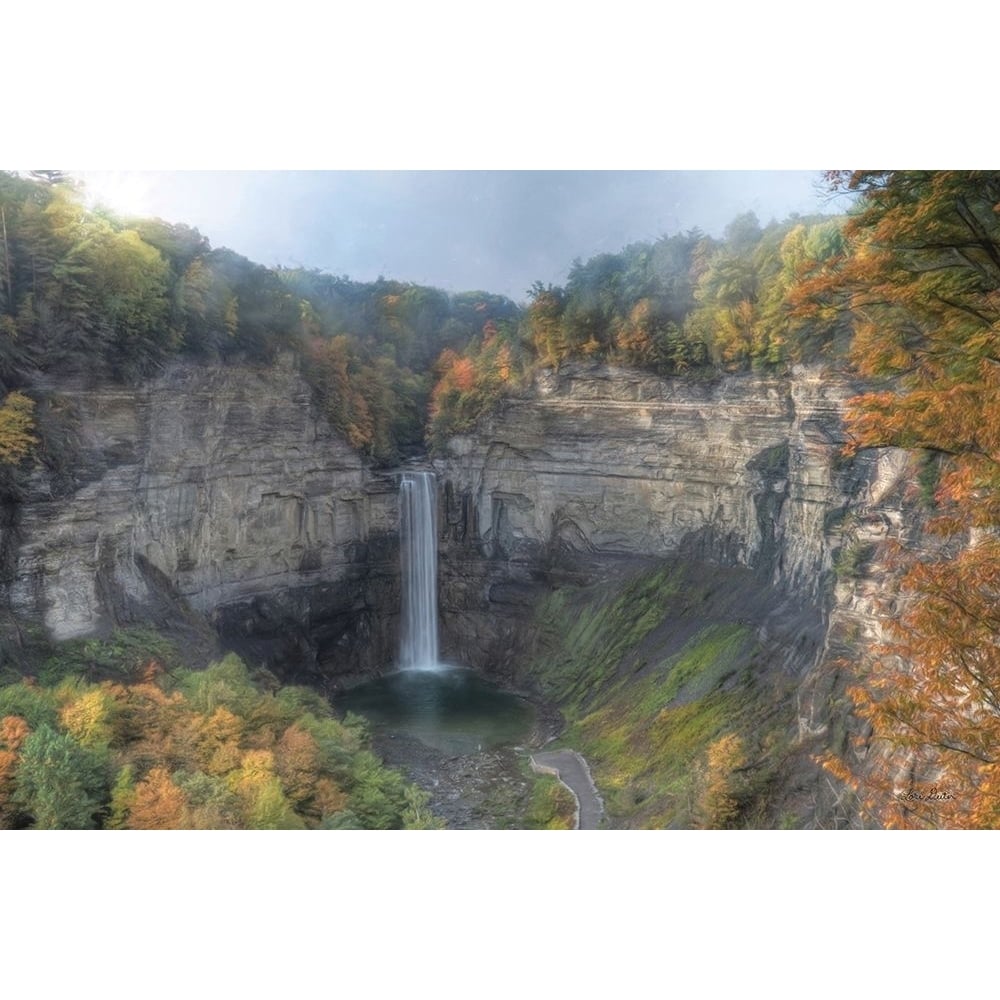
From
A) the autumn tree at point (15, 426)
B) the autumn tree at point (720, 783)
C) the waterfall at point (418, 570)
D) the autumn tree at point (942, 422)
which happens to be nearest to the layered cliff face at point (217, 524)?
the waterfall at point (418, 570)

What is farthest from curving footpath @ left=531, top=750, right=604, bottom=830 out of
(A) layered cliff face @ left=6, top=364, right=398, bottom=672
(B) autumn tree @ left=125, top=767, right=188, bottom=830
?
(A) layered cliff face @ left=6, top=364, right=398, bottom=672

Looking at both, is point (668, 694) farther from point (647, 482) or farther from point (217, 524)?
point (217, 524)

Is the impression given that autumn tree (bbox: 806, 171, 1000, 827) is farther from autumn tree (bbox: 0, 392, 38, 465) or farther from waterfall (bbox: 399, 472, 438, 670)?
waterfall (bbox: 399, 472, 438, 670)

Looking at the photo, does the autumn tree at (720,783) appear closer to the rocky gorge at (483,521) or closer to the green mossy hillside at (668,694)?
the green mossy hillside at (668,694)

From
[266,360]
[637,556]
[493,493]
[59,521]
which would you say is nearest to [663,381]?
[637,556]

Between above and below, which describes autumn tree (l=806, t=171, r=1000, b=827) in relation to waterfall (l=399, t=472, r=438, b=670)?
above

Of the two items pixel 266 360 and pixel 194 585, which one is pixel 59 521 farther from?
pixel 266 360
